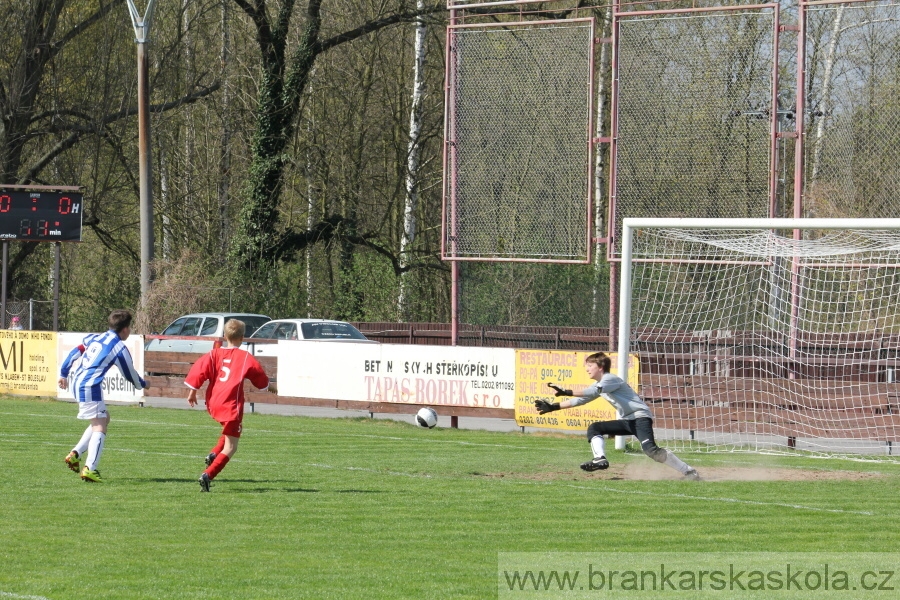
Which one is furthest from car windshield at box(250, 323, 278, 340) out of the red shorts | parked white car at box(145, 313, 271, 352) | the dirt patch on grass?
the red shorts

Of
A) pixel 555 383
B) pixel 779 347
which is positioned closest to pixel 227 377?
pixel 555 383

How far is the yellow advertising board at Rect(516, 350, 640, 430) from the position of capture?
1972cm

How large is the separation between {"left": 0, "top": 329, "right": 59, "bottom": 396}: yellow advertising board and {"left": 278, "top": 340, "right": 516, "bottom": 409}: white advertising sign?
574cm

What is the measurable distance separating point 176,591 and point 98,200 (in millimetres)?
32481

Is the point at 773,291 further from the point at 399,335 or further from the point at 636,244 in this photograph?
the point at 399,335

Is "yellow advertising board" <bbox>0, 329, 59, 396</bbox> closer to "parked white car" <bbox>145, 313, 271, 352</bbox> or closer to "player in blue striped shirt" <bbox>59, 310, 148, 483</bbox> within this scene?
"parked white car" <bbox>145, 313, 271, 352</bbox>

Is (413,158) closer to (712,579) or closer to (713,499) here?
(713,499)

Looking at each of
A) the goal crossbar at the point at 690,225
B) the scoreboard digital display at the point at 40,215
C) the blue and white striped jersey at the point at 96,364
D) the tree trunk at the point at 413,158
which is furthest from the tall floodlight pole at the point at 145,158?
the blue and white striped jersey at the point at 96,364

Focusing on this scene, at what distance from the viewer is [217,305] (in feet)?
115

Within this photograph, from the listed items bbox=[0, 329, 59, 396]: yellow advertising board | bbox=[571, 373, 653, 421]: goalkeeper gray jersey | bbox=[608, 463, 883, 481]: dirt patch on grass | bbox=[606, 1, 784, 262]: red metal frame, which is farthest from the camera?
A: bbox=[0, 329, 59, 396]: yellow advertising board

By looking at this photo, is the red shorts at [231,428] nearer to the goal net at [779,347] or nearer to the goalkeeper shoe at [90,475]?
the goalkeeper shoe at [90,475]

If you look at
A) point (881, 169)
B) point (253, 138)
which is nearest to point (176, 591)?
point (881, 169)

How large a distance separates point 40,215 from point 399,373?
11527 millimetres

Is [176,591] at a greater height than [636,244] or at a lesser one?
lesser
